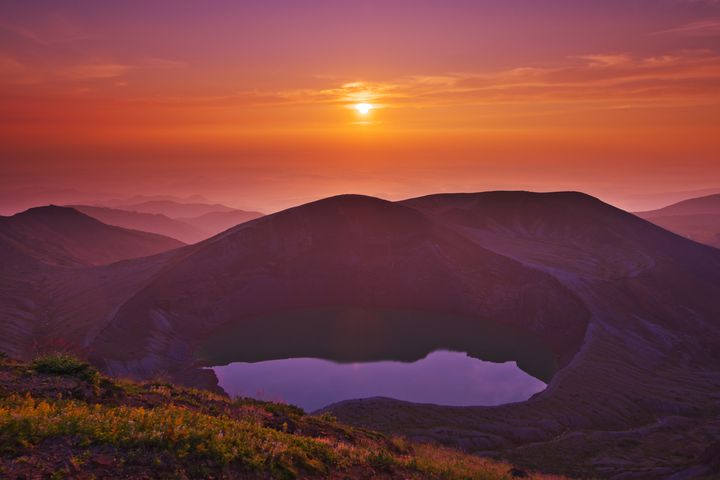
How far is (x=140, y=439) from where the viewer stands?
1048 centimetres

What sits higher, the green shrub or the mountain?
the mountain

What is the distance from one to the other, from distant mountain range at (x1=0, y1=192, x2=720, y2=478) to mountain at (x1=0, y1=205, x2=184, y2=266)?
3.43m

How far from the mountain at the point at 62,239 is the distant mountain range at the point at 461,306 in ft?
11.2

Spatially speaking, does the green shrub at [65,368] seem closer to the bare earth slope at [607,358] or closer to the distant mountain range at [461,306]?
the bare earth slope at [607,358]

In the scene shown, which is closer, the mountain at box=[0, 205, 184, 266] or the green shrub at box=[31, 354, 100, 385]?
the green shrub at box=[31, 354, 100, 385]

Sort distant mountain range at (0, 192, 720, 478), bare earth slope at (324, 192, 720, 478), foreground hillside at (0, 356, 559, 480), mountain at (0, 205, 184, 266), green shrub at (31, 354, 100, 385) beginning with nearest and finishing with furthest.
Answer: foreground hillside at (0, 356, 559, 480) < green shrub at (31, 354, 100, 385) < bare earth slope at (324, 192, 720, 478) < distant mountain range at (0, 192, 720, 478) < mountain at (0, 205, 184, 266)

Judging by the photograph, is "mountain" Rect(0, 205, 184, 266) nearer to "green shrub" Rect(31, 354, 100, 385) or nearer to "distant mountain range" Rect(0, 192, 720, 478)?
"distant mountain range" Rect(0, 192, 720, 478)

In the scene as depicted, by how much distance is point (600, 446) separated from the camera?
43688 mm

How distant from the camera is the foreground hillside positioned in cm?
948

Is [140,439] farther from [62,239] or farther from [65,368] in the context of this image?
[62,239]

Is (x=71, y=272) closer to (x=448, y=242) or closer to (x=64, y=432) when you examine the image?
(x=448, y=242)

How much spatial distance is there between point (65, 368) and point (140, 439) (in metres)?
6.36

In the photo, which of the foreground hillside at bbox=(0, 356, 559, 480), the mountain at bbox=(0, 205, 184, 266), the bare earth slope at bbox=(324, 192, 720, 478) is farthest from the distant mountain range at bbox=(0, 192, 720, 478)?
the foreground hillside at bbox=(0, 356, 559, 480)

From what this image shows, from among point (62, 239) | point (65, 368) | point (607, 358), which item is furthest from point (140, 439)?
point (62, 239)
